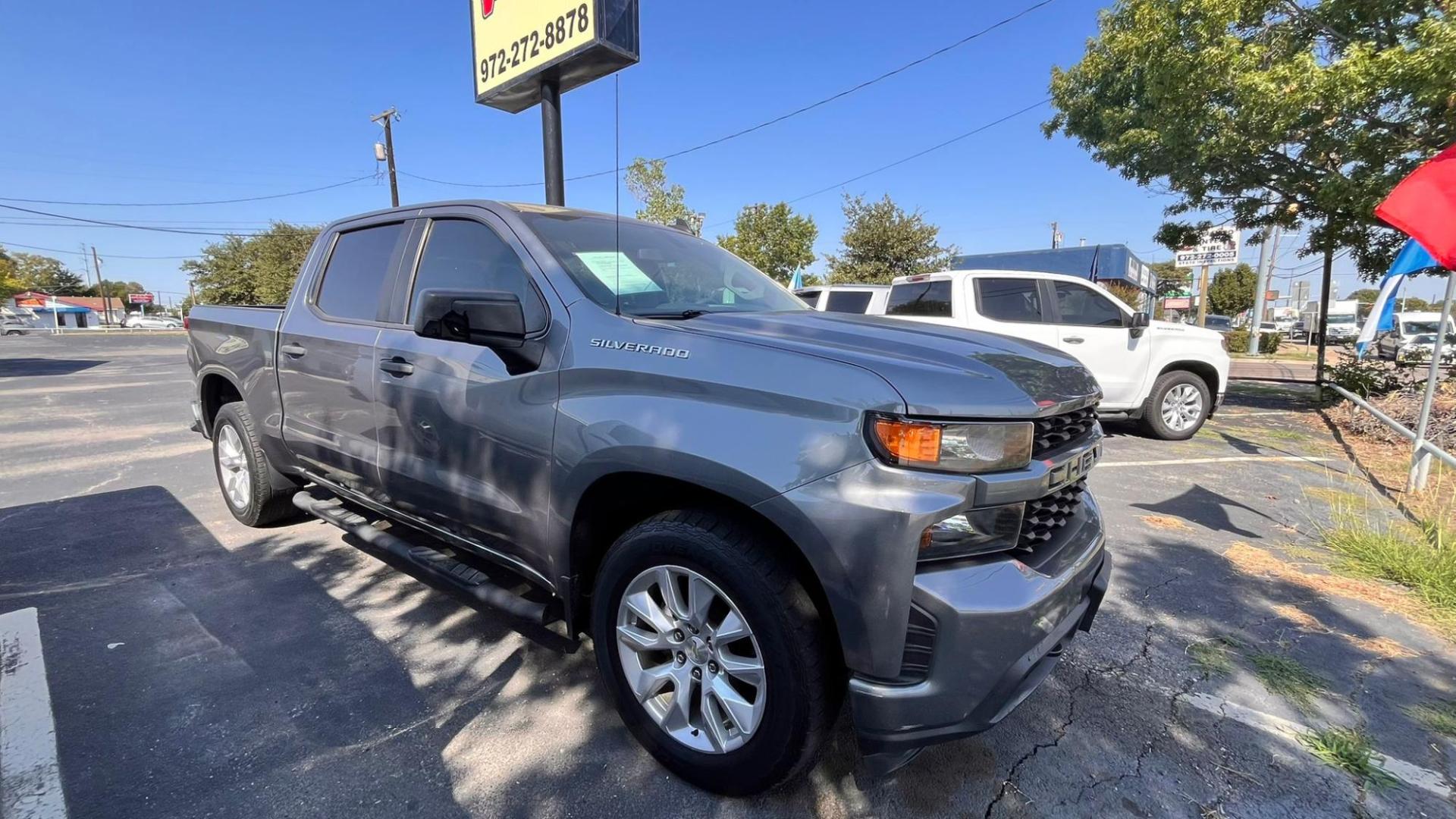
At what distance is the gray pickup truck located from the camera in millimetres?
1675

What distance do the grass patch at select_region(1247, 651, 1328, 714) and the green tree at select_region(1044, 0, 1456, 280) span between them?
7.38 m

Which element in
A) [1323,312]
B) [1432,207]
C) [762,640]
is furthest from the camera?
[1323,312]

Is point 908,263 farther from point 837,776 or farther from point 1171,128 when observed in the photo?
point 837,776

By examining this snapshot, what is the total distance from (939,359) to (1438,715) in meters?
2.48

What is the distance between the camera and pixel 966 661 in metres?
1.65

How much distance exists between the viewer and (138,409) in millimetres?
8992

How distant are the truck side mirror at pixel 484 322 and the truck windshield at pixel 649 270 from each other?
0.28 metres

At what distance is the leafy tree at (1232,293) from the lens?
4878 cm

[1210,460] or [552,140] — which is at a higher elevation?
[552,140]

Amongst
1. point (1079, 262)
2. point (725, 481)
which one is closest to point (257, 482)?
point (725, 481)

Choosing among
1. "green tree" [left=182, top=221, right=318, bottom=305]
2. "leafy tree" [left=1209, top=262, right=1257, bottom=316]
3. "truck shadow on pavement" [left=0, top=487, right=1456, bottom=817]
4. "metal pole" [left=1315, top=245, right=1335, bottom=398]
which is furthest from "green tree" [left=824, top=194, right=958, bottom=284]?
"leafy tree" [left=1209, top=262, right=1257, bottom=316]

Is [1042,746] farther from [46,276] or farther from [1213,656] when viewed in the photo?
[46,276]

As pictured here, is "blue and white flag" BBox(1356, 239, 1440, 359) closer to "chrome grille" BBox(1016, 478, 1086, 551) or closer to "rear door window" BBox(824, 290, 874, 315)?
"rear door window" BBox(824, 290, 874, 315)

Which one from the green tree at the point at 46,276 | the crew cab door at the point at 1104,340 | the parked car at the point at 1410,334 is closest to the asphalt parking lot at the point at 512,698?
the crew cab door at the point at 1104,340
